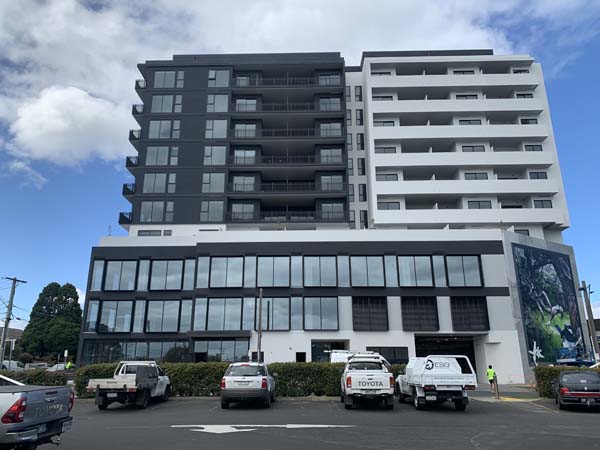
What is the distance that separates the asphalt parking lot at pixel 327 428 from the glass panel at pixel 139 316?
77.6 feet

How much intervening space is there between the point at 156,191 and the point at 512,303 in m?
37.6

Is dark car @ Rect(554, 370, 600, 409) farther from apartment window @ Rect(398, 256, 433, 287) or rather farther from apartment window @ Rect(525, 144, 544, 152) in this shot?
apartment window @ Rect(525, 144, 544, 152)

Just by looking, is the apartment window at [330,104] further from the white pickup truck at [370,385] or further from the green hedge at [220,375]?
the white pickup truck at [370,385]

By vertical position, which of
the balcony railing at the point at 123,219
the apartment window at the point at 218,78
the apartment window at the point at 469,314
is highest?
the apartment window at the point at 218,78

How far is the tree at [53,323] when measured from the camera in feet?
225

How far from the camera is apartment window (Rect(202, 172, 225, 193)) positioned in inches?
2014

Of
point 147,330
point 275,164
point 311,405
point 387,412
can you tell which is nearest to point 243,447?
point 387,412

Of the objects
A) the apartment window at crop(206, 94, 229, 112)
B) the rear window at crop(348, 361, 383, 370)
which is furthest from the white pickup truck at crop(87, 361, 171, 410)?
the apartment window at crop(206, 94, 229, 112)

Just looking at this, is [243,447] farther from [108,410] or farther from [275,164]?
[275,164]

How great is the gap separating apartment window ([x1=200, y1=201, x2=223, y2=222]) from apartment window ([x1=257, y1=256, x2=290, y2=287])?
34.8 feet

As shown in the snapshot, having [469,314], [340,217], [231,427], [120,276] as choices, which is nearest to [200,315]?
[120,276]

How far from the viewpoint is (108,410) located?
692 inches

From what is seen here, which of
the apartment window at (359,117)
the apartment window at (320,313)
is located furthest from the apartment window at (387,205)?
the apartment window at (320,313)

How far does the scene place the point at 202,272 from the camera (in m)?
41.6
